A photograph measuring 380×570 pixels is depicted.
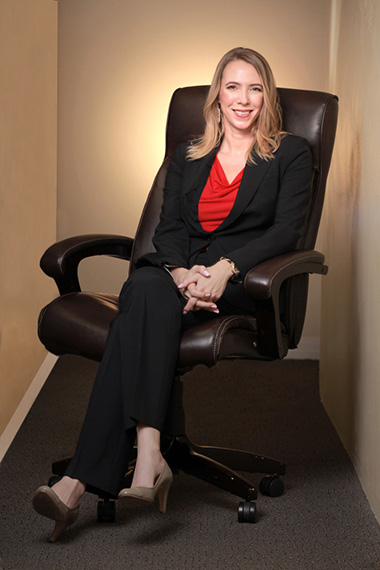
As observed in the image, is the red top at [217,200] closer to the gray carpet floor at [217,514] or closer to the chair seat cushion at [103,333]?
the chair seat cushion at [103,333]

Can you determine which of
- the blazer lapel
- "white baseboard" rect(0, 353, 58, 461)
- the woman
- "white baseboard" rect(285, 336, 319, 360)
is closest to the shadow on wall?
the woman

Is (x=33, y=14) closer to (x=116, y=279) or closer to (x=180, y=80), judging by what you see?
(x=180, y=80)

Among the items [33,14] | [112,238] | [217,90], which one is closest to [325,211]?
[217,90]

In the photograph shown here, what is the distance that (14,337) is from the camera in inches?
111

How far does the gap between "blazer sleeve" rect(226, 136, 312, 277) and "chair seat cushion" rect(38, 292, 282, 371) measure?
19 cm

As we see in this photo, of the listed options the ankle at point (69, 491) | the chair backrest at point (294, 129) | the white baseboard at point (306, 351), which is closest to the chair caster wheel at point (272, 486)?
the ankle at point (69, 491)

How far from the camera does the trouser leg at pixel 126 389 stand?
1821mm

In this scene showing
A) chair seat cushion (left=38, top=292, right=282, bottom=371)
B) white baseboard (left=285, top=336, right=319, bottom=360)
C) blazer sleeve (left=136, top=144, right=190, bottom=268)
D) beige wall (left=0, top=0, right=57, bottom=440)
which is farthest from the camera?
white baseboard (left=285, top=336, right=319, bottom=360)

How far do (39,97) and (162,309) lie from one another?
1.80 metres

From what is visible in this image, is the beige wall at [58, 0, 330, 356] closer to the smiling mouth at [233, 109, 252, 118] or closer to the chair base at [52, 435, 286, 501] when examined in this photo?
the smiling mouth at [233, 109, 252, 118]

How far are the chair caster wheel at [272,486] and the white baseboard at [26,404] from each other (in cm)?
90

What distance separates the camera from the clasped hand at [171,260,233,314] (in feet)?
6.68

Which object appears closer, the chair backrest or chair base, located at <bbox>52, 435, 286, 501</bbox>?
chair base, located at <bbox>52, 435, 286, 501</bbox>

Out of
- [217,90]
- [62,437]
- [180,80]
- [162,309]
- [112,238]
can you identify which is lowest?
[62,437]
